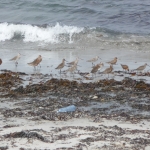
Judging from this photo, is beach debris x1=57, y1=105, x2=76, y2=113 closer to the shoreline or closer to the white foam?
the shoreline

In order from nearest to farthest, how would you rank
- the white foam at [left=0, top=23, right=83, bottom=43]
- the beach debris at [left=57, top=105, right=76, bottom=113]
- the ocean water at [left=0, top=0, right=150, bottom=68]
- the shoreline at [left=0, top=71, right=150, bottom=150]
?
the shoreline at [left=0, top=71, right=150, bottom=150], the beach debris at [left=57, top=105, right=76, bottom=113], the ocean water at [left=0, top=0, right=150, bottom=68], the white foam at [left=0, top=23, right=83, bottom=43]

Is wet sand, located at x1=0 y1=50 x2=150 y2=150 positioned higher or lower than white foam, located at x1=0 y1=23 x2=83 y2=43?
lower

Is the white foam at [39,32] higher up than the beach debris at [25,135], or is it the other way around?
the white foam at [39,32]

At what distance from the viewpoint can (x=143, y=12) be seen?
69.9ft

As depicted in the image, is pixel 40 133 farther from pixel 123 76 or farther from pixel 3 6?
pixel 3 6

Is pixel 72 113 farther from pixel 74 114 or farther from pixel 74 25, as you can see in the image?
pixel 74 25

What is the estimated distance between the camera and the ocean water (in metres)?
17.7

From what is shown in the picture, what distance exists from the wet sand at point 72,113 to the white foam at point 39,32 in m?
6.11

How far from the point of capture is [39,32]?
20.0 meters

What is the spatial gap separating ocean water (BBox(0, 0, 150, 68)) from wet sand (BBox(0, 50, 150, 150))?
457 cm

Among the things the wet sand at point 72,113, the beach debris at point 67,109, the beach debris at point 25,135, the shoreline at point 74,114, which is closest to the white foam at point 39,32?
the wet sand at point 72,113

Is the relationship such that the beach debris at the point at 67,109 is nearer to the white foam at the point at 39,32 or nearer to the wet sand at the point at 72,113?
the wet sand at the point at 72,113

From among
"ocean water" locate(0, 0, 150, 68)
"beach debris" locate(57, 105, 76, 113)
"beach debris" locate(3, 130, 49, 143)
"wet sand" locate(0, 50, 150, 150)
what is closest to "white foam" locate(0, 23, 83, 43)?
"ocean water" locate(0, 0, 150, 68)

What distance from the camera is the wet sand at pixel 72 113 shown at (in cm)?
622
